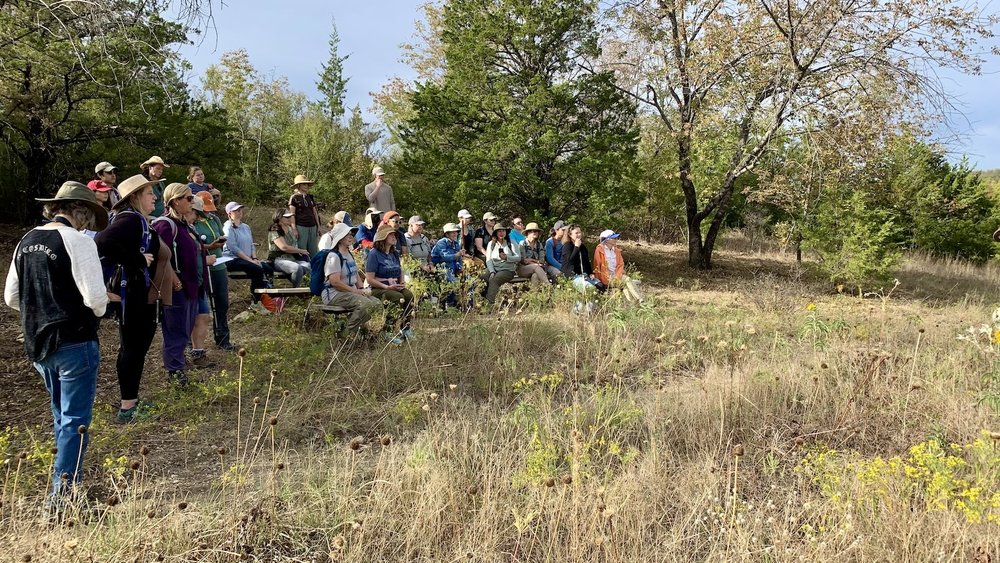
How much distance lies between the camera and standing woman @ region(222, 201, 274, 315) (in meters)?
6.80

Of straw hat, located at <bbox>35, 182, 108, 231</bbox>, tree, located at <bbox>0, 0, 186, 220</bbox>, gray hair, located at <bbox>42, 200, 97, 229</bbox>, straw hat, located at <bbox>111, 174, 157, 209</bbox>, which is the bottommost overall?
gray hair, located at <bbox>42, 200, 97, 229</bbox>

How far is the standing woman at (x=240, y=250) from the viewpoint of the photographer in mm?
6797

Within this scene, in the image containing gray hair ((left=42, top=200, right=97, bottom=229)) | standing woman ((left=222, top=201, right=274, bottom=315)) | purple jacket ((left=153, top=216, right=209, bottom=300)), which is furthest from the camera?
standing woman ((left=222, top=201, right=274, bottom=315))

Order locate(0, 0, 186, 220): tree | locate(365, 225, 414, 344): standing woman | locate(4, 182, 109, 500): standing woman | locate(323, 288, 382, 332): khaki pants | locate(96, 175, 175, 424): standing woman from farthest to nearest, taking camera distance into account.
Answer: locate(0, 0, 186, 220): tree, locate(365, 225, 414, 344): standing woman, locate(323, 288, 382, 332): khaki pants, locate(96, 175, 175, 424): standing woman, locate(4, 182, 109, 500): standing woman

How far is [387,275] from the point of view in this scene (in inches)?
255

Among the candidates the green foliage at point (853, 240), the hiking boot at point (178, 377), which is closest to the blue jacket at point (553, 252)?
the hiking boot at point (178, 377)

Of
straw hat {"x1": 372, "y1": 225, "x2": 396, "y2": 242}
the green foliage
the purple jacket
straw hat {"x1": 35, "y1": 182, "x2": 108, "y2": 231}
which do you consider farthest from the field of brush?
the green foliage

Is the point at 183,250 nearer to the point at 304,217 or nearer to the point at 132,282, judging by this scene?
the point at 132,282

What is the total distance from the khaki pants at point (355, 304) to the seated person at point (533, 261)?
3.25 meters

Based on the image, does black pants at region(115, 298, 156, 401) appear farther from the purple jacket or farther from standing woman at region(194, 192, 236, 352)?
standing woman at region(194, 192, 236, 352)

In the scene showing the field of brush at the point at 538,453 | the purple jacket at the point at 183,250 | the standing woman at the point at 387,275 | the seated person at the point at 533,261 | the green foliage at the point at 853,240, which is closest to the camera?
the field of brush at the point at 538,453

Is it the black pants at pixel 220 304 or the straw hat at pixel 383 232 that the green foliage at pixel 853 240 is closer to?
the straw hat at pixel 383 232

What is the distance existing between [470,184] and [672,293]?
4431 millimetres

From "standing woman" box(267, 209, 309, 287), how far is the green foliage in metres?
9.79
